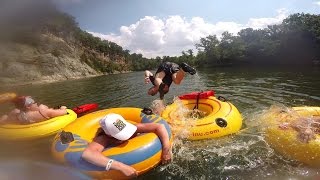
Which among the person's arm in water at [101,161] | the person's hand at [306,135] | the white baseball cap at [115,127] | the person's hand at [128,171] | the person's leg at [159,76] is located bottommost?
the person's hand at [128,171]

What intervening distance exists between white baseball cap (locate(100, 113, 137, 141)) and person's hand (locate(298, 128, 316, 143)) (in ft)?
9.83

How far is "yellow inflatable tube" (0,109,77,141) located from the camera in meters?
6.50

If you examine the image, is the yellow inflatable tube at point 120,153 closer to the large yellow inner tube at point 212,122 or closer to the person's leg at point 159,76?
the large yellow inner tube at point 212,122

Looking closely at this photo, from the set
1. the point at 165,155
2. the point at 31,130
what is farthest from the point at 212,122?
the point at 31,130

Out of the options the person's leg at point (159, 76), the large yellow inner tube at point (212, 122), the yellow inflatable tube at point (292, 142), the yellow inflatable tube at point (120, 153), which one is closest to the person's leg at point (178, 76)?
the person's leg at point (159, 76)

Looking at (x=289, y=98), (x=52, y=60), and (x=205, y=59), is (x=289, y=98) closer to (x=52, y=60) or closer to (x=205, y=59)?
(x=52, y=60)

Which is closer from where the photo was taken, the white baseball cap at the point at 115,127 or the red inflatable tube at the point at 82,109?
the white baseball cap at the point at 115,127

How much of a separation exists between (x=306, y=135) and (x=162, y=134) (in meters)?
2.50

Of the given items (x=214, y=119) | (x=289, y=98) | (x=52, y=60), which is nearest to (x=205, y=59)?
(x=52, y=60)

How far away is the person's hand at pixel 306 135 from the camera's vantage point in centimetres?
489

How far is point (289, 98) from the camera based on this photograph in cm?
1098

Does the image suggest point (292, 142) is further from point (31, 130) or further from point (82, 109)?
point (82, 109)

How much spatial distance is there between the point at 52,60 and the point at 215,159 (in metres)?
38.8

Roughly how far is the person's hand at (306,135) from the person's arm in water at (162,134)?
232 cm
